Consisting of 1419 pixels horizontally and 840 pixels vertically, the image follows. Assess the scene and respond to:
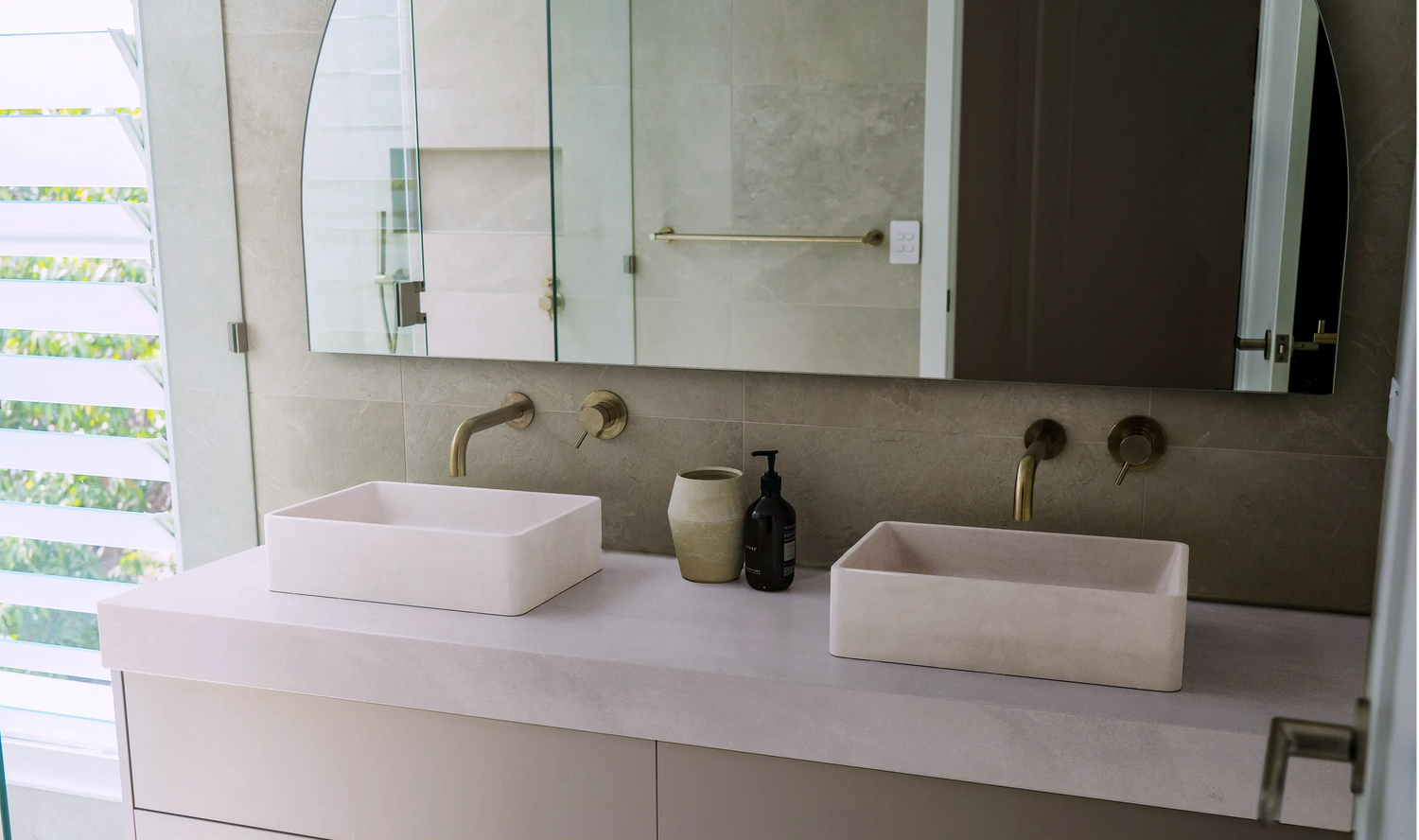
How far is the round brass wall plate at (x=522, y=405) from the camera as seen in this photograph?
2.00 meters

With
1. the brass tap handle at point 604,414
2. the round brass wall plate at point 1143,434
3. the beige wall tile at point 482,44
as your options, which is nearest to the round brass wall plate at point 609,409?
the brass tap handle at point 604,414

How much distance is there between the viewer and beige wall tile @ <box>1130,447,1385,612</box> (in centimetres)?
159

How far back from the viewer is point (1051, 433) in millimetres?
1690

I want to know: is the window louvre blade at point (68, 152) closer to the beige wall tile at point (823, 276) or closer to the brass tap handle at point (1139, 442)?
the beige wall tile at point (823, 276)

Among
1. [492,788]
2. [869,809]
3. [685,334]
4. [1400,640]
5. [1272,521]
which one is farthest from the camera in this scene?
[685,334]

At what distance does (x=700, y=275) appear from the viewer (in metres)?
1.82

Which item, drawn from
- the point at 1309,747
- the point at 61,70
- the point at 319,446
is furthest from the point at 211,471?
the point at 1309,747

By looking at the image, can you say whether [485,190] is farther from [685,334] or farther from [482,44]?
[685,334]

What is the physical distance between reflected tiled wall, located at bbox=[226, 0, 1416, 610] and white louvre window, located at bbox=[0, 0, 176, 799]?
20cm

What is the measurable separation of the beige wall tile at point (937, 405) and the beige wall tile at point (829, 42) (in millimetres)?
493

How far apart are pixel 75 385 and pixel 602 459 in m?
1.05

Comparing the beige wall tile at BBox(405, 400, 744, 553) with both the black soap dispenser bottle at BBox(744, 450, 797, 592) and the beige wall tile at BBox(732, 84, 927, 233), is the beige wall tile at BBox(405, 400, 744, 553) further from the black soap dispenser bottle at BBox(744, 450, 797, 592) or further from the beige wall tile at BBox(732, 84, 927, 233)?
the beige wall tile at BBox(732, 84, 927, 233)

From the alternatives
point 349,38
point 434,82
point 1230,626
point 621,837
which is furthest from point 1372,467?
point 349,38

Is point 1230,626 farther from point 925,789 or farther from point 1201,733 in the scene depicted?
point 925,789
